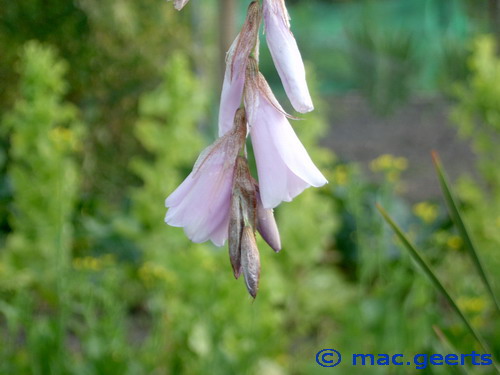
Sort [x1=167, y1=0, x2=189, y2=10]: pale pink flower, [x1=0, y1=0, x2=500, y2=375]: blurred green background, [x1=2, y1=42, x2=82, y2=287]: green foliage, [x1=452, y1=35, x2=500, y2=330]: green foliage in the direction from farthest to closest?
1. [x1=452, y1=35, x2=500, y2=330]: green foliage
2. [x1=2, y1=42, x2=82, y2=287]: green foliage
3. [x1=0, y1=0, x2=500, y2=375]: blurred green background
4. [x1=167, y1=0, x2=189, y2=10]: pale pink flower

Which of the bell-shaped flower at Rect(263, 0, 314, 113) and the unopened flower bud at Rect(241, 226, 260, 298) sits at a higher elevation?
the bell-shaped flower at Rect(263, 0, 314, 113)

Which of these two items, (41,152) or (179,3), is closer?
(179,3)

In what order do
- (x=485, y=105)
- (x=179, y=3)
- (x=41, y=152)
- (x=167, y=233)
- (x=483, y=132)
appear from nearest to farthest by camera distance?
(x=179, y=3), (x=41, y=152), (x=167, y=233), (x=485, y=105), (x=483, y=132)

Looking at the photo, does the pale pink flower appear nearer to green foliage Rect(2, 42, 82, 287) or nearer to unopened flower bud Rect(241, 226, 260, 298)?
unopened flower bud Rect(241, 226, 260, 298)

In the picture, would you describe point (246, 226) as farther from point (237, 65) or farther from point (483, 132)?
point (483, 132)

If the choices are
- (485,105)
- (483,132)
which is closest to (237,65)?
(485,105)

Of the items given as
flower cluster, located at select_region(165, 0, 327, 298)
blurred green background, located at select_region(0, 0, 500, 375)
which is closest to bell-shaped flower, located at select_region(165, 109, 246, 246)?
flower cluster, located at select_region(165, 0, 327, 298)
